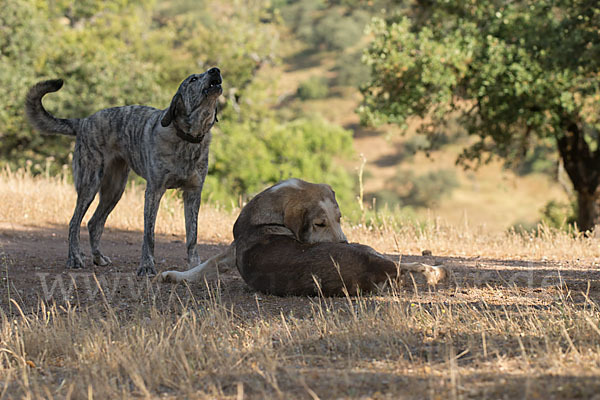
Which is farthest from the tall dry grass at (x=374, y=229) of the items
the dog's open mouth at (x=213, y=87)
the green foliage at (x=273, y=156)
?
the green foliage at (x=273, y=156)

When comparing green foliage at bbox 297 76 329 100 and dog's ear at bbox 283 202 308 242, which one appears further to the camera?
green foliage at bbox 297 76 329 100

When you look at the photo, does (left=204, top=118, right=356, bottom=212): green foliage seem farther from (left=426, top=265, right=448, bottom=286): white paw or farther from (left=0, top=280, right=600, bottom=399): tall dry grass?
(left=0, top=280, right=600, bottom=399): tall dry grass

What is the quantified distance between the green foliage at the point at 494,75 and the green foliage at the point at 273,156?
1277cm

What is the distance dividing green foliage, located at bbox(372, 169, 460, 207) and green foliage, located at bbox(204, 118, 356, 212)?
10129mm

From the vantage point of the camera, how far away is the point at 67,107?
25375 mm

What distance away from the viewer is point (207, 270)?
6.20 m

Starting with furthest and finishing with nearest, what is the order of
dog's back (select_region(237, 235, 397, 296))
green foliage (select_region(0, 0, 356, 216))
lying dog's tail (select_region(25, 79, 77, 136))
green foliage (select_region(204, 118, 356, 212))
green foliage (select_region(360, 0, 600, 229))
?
green foliage (select_region(204, 118, 356, 212))
green foliage (select_region(0, 0, 356, 216))
green foliage (select_region(360, 0, 600, 229))
lying dog's tail (select_region(25, 79, 77, 136))
dog's back (select_region(237, 235, 397, 296))

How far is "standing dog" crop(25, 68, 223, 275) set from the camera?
6.43 meters

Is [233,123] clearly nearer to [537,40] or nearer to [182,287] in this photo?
[537,40]

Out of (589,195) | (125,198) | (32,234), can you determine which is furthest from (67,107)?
(589,195)

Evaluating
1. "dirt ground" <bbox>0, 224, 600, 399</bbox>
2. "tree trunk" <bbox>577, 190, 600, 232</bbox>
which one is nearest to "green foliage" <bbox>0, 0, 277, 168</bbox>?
"tree trunk" <bbox>577, 190, 600, 232</bbox>

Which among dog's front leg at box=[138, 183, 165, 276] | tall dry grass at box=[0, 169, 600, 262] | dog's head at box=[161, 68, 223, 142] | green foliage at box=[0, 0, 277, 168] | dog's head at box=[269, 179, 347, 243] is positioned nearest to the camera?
dog's head at box=[269, 179, 347, 243]

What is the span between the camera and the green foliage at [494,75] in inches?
557

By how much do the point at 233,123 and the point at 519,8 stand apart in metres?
21.1
